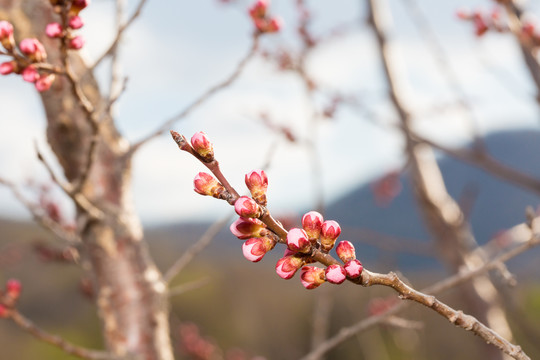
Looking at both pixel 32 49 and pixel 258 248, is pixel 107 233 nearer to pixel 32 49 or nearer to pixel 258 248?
pixel 32 49

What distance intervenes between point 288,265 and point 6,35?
103 cm

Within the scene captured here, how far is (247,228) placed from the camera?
86cm

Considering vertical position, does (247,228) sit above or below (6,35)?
below

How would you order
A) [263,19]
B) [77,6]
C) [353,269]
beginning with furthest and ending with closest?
[263,19] < [77,6] < [353,269]

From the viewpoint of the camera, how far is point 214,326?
8.05 metres

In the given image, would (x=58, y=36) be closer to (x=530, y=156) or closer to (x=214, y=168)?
(x=214, y=168)

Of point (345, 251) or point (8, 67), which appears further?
point (8, 67)

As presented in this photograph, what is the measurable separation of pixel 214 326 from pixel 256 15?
22.9 feet

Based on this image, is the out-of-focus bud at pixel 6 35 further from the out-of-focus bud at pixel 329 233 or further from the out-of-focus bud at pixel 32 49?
the out-of-focus bud at pixel 329 233

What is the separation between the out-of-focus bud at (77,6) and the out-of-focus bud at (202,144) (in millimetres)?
697

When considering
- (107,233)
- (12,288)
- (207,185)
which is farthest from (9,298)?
(207,185)

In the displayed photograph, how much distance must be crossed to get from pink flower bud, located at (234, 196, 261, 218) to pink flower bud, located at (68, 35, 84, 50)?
2.77ft

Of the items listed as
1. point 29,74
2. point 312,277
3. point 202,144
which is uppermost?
point 202,144

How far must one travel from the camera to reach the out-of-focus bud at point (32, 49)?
1264mm
